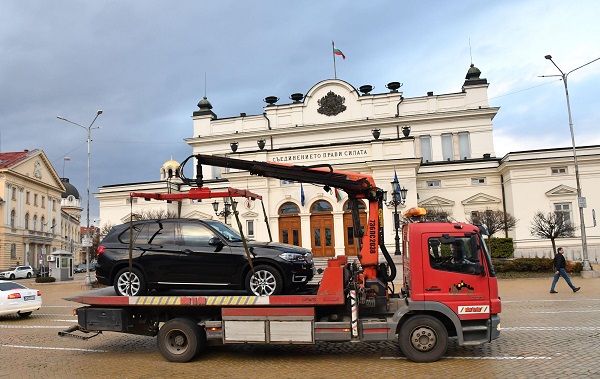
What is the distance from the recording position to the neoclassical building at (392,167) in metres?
36.8

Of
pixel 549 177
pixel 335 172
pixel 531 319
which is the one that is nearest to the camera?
pixel 335 172

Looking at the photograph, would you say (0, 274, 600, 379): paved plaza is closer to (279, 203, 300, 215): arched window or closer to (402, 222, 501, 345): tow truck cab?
(402, 222, 501, 345): tow truck cab

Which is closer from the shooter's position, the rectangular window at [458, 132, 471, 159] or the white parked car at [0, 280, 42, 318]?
the white parked car at [0, 280, 42, 318]

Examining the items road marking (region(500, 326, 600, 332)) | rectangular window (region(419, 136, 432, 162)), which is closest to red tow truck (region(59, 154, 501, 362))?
road marking (region(500, 326, 600, 332))

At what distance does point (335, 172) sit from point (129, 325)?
5.24m

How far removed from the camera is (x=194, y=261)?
31.1ft

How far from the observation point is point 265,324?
889 cm

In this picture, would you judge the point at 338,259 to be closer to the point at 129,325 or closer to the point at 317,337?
the point at 317,337

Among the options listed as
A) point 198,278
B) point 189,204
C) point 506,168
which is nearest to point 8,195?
point 189,204

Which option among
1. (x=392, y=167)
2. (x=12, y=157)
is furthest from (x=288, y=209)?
(x=12, y=157)

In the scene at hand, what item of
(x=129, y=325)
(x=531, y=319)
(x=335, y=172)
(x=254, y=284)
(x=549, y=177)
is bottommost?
(x=531, y=319)

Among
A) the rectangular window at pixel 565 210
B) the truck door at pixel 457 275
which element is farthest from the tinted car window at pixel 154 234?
the rectangular window at pixel 565 210

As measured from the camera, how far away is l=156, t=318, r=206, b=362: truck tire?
9.24m

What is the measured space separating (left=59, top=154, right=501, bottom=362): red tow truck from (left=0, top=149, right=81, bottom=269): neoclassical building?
184ft
